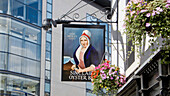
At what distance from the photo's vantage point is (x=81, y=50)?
14.7 m

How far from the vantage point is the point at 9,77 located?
3011 centimetres

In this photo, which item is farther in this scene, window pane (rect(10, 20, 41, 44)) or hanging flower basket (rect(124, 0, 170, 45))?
window pane (rect(10, 20, 41, 44))

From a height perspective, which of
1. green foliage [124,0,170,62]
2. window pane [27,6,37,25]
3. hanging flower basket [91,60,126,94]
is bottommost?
hanging flower basket [91,60,126,94]

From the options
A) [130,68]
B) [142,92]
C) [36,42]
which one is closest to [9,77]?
[36,42]

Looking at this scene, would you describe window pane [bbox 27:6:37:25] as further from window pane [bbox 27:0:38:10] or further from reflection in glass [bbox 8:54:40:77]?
reflection in glass [bbox 8:54:40:77]

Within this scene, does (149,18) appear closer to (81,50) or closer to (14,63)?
(81,50)

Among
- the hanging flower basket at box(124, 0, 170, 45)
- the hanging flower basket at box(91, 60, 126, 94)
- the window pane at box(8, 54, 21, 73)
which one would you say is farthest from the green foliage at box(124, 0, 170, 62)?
the window pane at box(8, 54, 21, 73)

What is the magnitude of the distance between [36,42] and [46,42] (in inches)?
44.3

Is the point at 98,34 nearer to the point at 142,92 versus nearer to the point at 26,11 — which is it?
the point at 142,92

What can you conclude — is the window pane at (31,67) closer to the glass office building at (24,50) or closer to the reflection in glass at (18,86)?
the glass office building at (24,50)

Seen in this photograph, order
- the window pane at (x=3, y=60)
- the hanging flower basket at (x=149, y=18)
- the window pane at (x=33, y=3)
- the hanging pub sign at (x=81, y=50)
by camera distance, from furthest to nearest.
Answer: the window pane at (x=33, y=3), the window pane at (x=3, y=60), the hanging pub sign at (x=81, y=50), the hanging flower basket at (x=149, y=18)

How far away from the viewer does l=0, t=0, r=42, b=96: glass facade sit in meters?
30.3

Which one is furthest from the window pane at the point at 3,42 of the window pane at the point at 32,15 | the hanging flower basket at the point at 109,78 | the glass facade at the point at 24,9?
the hanging flower basket at the point at 109,78

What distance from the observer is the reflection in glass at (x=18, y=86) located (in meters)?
29.9
